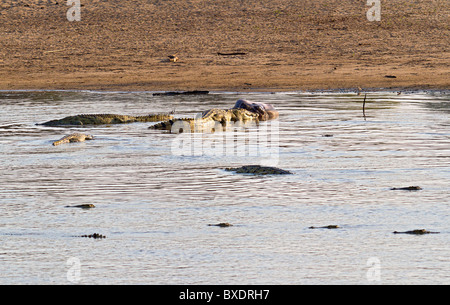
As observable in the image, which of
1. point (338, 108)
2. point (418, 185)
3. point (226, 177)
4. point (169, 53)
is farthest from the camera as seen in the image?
point (169, 53)

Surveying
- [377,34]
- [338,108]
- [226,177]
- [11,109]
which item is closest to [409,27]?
[377,34]

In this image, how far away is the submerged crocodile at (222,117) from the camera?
20.3m

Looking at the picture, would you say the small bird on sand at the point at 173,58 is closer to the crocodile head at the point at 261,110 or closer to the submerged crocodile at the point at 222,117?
the submerged crocodile at the point at 222,117

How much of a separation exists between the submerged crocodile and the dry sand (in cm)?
879

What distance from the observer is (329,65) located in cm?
3538

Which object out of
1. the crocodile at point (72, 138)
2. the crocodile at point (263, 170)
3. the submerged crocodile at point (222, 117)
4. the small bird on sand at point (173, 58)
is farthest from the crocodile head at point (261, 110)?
the small bird on sand at point (173, 58)

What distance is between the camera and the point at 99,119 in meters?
21.5

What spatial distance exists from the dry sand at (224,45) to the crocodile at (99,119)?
33.3ft

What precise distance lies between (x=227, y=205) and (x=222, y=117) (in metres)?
10.6

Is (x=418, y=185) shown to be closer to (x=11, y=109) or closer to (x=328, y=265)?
(x=328, y=265)

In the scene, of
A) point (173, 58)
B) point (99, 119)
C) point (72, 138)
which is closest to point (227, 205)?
point (72, 138)

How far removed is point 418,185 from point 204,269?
5353 mm

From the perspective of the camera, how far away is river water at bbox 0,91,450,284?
8234mm

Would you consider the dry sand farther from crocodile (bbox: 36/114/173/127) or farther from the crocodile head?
crocodile (bbox: 36/114/173/127)
